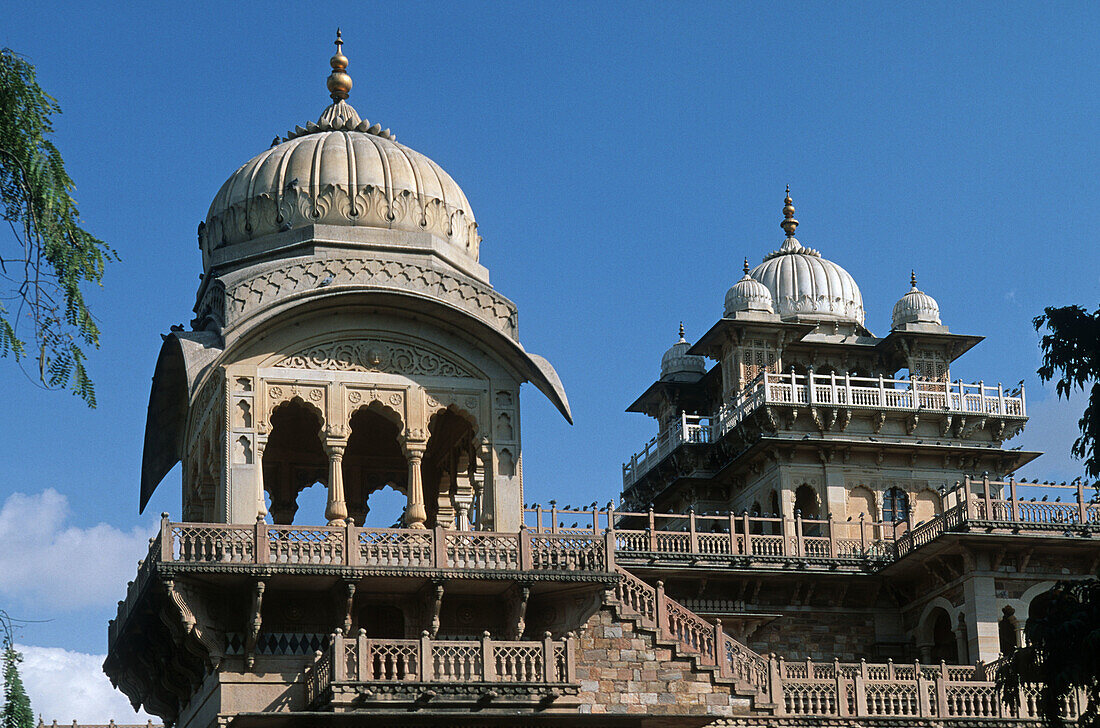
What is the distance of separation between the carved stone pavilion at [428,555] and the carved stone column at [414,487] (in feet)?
0.17

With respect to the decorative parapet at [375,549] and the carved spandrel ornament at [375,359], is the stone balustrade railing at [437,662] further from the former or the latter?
the carved spandrel ornament at [375,359]

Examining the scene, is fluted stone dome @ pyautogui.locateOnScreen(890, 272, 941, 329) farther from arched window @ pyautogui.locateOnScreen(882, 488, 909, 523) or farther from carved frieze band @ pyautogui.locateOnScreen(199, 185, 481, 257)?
carved frieze band @ pyautogui.locateOnScreen(199, 185, 481, 257)

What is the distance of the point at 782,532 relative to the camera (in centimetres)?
4128

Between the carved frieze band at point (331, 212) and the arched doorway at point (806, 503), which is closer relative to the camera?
the carved frieze band at point (331, 212)

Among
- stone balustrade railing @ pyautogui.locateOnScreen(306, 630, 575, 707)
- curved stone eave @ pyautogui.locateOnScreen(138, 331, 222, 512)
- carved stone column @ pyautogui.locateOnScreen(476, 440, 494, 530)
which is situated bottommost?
stone balustrade railing @ pyautogui.locateOnScreen(306, 630, 575, 707)

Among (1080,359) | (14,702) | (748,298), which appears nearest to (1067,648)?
(1080,359)

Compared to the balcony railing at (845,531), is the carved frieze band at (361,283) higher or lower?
higher

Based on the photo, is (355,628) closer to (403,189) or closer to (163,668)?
(163,668)

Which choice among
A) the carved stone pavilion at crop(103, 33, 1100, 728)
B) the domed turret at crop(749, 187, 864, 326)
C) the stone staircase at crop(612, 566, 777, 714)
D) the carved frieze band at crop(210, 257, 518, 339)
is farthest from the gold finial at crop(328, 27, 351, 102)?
the domed turret at crop(749, 187, 864, 326)

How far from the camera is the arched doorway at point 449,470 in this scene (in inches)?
1308

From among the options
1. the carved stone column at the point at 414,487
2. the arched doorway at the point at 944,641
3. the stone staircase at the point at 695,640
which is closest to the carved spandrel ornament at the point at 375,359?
the carved stone column at the point at 414,487

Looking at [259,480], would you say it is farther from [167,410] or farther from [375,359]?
[167,410]

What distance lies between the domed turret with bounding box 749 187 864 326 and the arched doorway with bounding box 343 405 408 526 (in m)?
16.3

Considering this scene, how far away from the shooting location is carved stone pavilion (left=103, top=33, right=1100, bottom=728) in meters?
28.4
